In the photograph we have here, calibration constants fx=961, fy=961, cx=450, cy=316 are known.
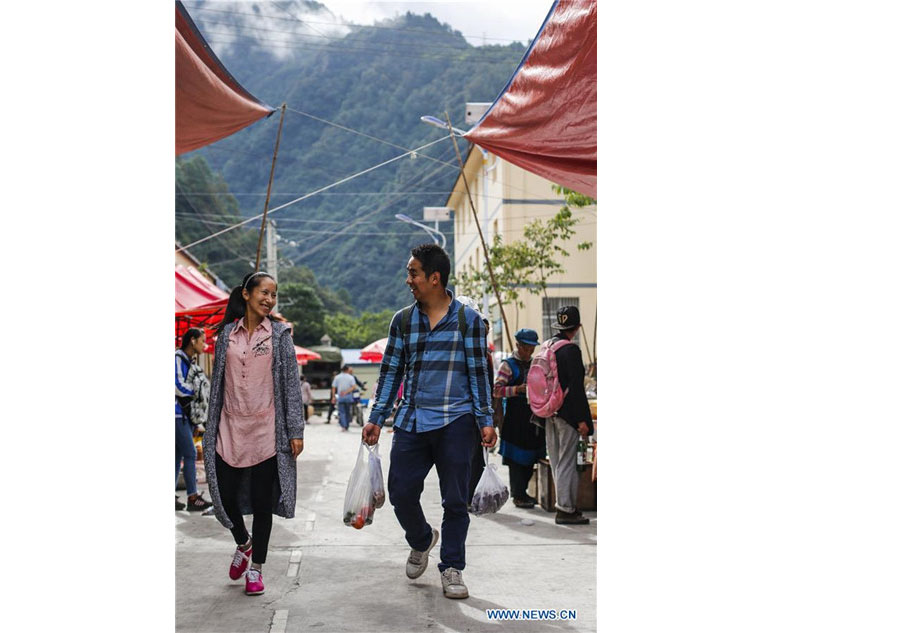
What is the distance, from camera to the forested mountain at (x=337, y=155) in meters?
52.8

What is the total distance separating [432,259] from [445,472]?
120cm

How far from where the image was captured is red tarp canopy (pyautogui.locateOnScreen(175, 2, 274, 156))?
5.50 metres

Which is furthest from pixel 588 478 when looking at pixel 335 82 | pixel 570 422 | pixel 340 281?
pixel 340 281

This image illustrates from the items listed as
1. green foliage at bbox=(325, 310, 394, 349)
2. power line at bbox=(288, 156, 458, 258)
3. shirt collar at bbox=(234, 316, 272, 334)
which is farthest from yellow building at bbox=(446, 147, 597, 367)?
green foliage at bbox=(325, 310, 394, 349)

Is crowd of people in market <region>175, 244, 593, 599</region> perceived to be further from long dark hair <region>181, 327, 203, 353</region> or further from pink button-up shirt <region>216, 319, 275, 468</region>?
long dark hair <region>181, 327, 203, 353</region>

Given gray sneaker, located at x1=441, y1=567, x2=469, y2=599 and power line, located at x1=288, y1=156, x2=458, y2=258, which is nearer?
gray sneaker, located at x1=441, y1=567, x2=469, y2=599

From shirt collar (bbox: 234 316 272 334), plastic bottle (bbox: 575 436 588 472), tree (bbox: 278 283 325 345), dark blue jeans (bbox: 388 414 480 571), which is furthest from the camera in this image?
tree (bbox: 278 283 325 345)

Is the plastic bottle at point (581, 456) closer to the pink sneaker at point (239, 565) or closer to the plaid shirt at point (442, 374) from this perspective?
the plaid shirt at point (442, 374)

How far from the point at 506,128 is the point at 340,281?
247 ft

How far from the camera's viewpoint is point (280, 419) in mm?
5512

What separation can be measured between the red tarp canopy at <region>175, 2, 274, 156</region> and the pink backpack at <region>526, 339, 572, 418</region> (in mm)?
2878
